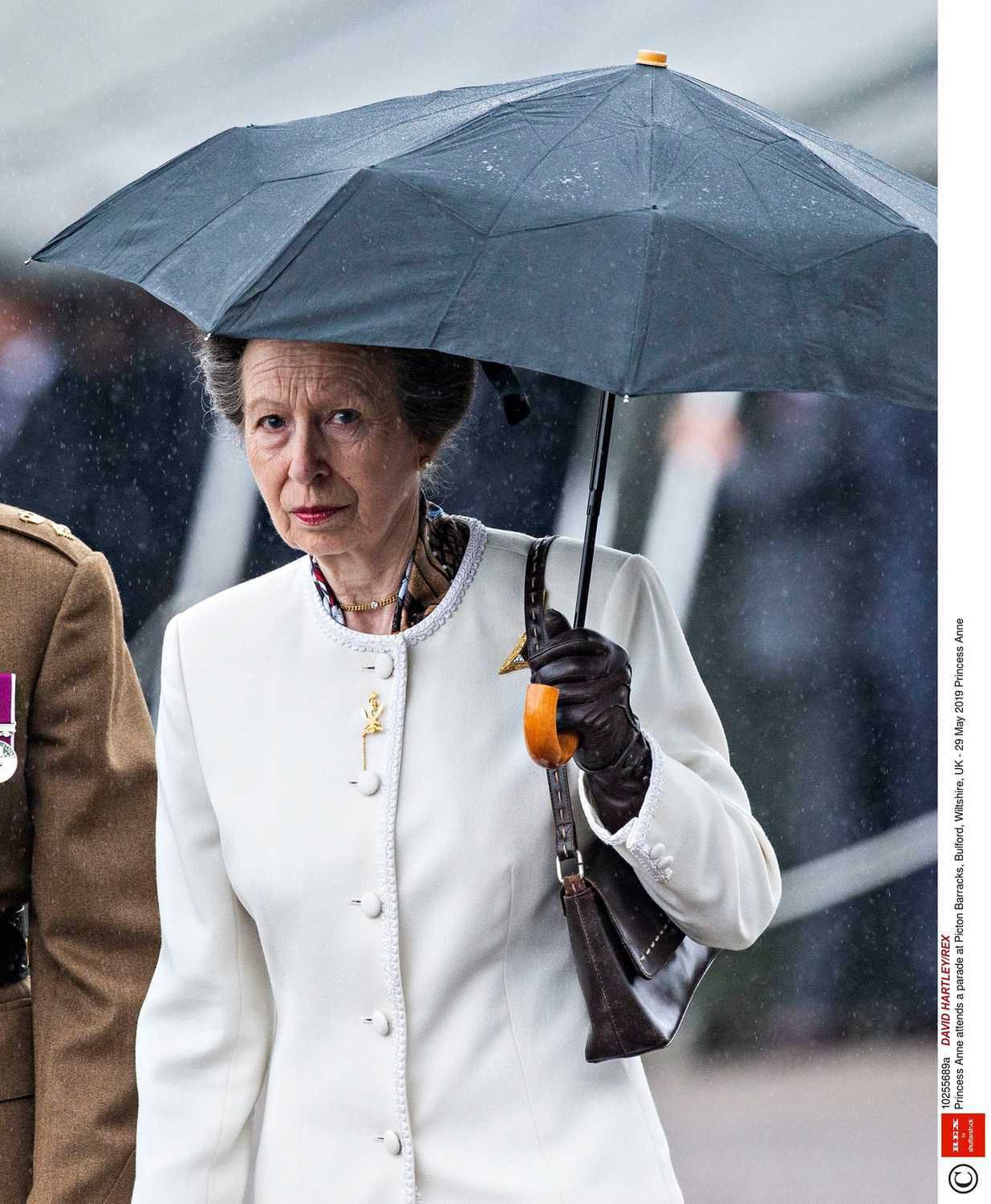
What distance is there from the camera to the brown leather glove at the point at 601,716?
5.87 feet

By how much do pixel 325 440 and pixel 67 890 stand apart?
73cm

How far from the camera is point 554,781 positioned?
6.35 ft

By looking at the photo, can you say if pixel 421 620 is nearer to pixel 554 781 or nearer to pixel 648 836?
pixel 554 781

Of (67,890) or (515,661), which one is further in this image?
(67,890)

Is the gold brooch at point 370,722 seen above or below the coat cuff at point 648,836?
above

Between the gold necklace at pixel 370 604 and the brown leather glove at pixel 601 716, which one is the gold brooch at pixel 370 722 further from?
the brown leather glove at pixel 601 716

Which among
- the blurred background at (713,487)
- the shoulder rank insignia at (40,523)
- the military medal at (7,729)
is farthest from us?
the blurred background at (713,487)

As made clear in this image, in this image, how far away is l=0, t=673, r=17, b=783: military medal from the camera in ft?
7.26

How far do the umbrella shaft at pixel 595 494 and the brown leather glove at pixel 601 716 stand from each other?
79 millimetres

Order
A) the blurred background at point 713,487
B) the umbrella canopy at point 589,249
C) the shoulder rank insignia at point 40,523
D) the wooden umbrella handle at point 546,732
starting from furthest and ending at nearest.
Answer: the blurred background at point 713,487
the shoulder rank insignia at point 40,523
the wooden umbrella handle at point 546,732
the umbrella canopy at point 589,249

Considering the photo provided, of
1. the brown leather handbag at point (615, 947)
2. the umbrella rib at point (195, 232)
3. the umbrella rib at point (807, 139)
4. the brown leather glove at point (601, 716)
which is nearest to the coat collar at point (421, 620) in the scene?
the brown leather handbag at point (615, 947)

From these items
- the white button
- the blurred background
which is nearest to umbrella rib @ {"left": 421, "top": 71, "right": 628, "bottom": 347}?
the white button

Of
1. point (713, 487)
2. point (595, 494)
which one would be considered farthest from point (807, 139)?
point (713, 487)
